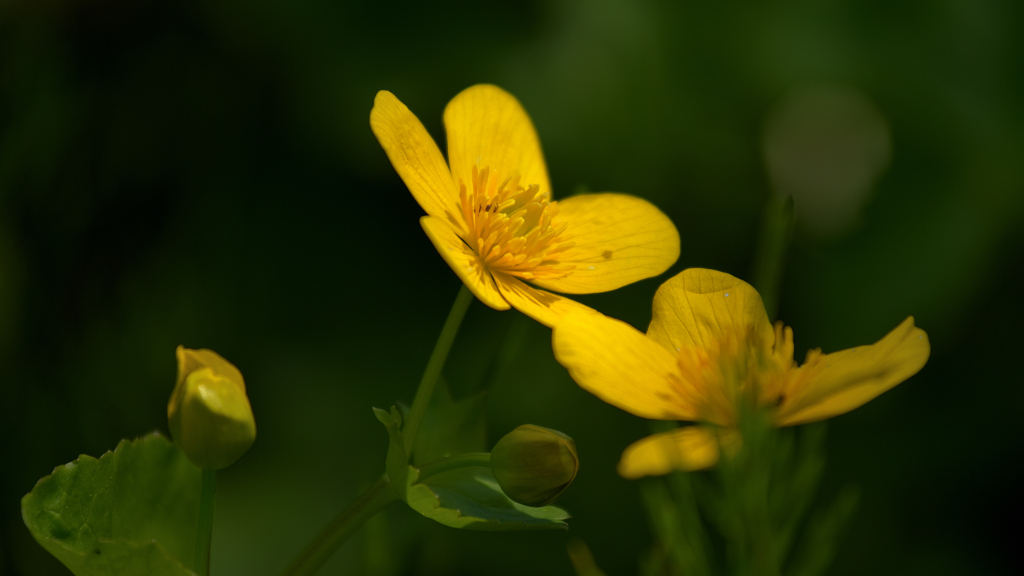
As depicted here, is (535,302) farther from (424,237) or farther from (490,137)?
(424,237)

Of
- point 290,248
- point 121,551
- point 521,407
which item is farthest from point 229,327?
point 121,551

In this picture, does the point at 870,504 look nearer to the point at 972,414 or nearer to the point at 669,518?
the point at 972,414

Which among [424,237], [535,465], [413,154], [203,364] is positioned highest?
[413,154]

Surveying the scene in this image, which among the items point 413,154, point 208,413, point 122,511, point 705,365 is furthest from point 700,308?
point 122,511

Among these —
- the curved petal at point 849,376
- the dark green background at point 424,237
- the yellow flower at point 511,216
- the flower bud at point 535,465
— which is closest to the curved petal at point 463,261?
the yellow flower at point 511,216

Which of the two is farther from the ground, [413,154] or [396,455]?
[413,154]

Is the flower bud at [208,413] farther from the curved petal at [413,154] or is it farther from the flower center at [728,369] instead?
the flower center at [728,369]

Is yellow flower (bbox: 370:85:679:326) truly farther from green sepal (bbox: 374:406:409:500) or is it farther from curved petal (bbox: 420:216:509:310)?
green sepal (bbox: 374:406:409:500)
